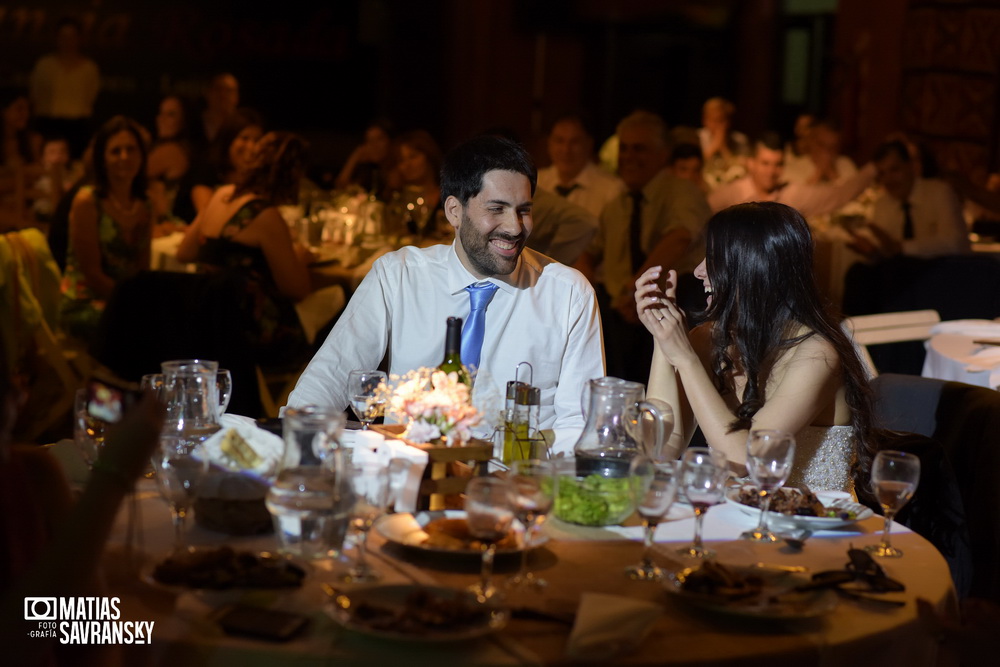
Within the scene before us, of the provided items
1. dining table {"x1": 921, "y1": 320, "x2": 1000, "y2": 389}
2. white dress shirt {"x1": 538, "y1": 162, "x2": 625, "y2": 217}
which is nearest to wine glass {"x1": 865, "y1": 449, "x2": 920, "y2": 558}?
dining table {"x1": 921, "y1": 320, "x2": 1000, "y2": 389}

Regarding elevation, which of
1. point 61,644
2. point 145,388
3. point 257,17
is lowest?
point 61,644

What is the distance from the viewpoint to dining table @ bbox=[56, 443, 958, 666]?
1484mm

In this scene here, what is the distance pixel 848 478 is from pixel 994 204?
23.4ft

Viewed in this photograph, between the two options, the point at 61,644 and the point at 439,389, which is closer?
the point at 61,644

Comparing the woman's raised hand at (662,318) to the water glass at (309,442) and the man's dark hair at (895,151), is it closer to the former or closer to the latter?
the water glass at (309,442)

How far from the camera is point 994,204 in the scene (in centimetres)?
898

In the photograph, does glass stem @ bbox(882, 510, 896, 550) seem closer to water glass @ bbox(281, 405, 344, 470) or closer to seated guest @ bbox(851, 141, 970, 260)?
water glass @ bbox(281, 405, 344, 470)

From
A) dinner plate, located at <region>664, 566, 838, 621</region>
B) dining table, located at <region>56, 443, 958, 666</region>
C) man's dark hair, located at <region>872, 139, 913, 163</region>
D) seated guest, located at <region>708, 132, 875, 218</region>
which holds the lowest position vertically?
dining table, located at <region>56, 443, 958, 666</region>

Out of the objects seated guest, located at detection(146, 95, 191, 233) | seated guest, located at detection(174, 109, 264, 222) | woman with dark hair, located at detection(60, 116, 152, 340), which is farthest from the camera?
seated guest, located at detection(146, 95, 191, 233)

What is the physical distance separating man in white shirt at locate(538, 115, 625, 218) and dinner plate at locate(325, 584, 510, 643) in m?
5.69

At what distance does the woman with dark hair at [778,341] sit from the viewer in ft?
8.67

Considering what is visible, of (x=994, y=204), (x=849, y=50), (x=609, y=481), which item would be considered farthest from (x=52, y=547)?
(x=849, y=50)

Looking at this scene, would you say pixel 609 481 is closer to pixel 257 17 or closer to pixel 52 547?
pixel 52 547

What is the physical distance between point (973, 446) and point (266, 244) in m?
3.19
